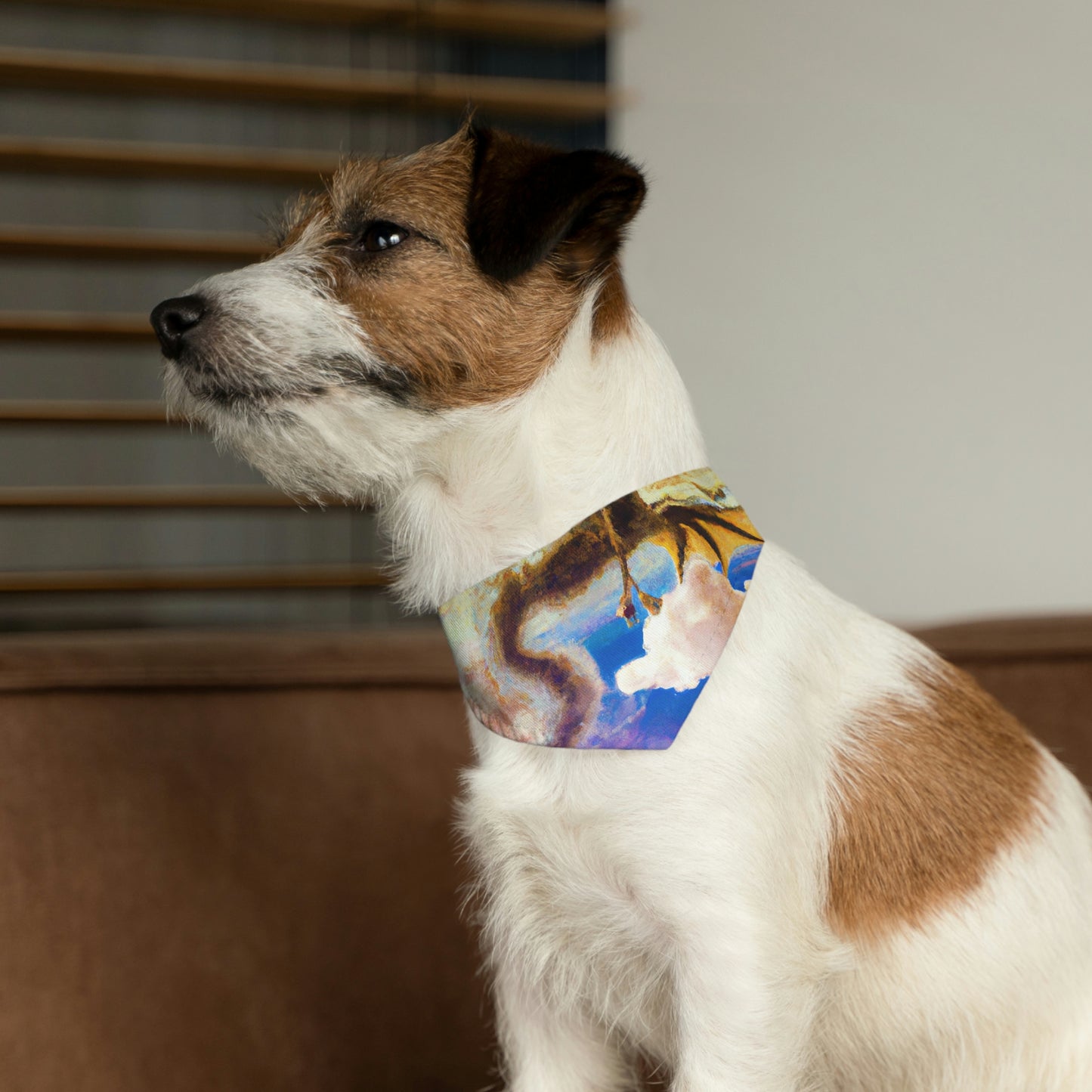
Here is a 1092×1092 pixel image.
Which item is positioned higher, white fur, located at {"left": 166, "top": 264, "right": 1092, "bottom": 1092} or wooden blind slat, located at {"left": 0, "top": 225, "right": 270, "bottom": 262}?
wooden blind slat, located at {"left": 0, "top": 225, "right": 270, "bottom": 262}

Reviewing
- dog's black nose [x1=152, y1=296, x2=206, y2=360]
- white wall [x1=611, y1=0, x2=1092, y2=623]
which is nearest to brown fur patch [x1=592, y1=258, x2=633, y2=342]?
dog's black nose [x1=152, y1=296, x2=206, y2=360]

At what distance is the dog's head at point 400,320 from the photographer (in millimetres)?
1015

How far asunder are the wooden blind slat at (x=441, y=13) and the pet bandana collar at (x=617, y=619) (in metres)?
2.64

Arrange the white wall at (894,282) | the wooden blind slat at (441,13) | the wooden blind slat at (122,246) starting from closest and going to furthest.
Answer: the white wall at (894,282)
the wooden blind slat at (441,13)
the wooden blind slat at (122,246)

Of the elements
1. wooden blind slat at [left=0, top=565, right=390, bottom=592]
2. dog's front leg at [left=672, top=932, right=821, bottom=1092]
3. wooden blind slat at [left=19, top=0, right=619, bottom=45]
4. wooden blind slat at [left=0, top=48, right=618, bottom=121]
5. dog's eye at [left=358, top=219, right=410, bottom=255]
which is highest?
wooden blind slat at [left=19, top=0, right=619, bottom=45]

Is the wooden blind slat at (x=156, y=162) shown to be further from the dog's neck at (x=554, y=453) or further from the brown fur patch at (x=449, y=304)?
the dog's neck at (x=554, y=453)

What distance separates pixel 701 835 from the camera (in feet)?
3.06

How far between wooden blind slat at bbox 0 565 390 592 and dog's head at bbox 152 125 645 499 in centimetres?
237

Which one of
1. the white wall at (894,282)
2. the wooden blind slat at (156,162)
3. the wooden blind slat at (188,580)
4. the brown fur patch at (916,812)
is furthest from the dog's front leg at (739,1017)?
the wooden blind slat at (156,162)

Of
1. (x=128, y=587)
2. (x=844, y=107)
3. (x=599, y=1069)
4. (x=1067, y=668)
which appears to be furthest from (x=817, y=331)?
(x=128, y=587)

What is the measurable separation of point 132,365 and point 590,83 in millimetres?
1773

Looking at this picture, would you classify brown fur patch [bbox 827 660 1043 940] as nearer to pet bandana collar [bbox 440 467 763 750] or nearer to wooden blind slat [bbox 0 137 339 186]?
pet bandana collar [bbox 440 467 763 750]

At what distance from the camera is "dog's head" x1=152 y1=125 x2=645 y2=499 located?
3.33ft

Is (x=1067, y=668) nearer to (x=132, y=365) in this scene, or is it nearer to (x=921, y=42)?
(x=921, y=42)
